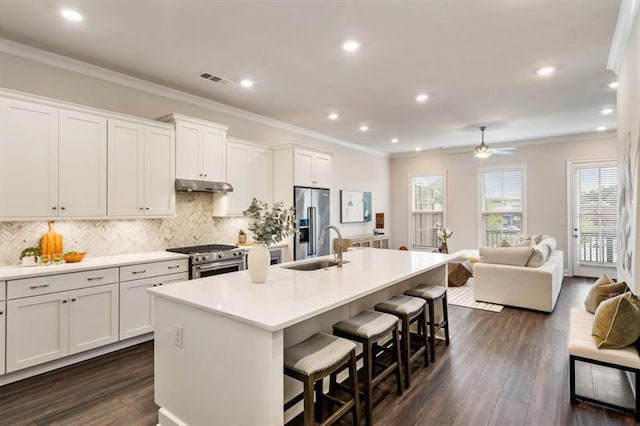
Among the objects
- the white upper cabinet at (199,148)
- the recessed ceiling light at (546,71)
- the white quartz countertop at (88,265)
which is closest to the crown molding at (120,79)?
the white upper cabinet at (199,148)

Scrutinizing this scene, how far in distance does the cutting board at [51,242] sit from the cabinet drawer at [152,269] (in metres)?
0.64

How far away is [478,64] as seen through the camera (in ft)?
11.9

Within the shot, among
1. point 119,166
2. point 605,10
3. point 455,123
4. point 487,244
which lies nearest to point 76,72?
point 119,166

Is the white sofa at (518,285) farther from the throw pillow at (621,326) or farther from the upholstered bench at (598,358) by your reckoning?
the throw pillow at (621,326)

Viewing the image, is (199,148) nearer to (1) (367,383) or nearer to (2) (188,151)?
(2) (188,151)

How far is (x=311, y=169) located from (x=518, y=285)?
11.7ft

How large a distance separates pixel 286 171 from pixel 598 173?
20.7 feet

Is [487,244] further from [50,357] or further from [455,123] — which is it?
[50,357]

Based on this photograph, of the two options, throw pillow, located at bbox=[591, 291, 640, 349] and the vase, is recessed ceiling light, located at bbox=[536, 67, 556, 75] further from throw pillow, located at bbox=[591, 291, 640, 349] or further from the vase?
the vase

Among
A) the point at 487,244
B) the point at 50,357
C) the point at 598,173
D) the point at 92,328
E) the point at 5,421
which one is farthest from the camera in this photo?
the point at 487,244

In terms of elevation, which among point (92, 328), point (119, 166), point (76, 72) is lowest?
point (92, 328)

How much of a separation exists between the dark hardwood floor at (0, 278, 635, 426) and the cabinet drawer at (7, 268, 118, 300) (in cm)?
75

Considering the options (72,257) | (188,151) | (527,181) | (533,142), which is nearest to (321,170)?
(188,151)

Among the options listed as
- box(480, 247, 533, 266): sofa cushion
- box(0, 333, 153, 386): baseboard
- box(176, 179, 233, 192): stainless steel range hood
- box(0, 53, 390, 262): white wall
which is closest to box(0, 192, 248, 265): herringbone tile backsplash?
box(0, 53, 390, 262): white wall
